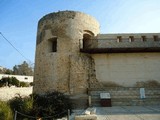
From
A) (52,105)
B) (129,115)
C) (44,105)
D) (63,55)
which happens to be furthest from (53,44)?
(129,115)

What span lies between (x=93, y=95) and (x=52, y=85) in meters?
2.69

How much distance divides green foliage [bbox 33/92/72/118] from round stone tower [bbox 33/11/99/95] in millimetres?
878

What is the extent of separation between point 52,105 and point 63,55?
3.67m

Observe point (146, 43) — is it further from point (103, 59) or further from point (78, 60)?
point (78, 60)

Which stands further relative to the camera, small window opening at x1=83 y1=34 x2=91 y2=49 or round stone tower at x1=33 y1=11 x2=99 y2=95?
small window opening at x1=83 y1=34 x2=91 y2=49

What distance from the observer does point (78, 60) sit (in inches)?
522

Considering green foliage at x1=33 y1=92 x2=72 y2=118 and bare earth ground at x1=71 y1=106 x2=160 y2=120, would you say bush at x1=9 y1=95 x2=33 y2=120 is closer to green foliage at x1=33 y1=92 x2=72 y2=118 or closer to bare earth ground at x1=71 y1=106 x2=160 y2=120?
green foliage at x1=33 y1=92 x2=72 y2=118

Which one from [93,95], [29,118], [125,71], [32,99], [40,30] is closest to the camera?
[29,118]

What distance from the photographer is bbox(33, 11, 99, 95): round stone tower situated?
506 inches

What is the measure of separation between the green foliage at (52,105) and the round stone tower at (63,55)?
0.88 meters

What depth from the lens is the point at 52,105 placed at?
1095 cm

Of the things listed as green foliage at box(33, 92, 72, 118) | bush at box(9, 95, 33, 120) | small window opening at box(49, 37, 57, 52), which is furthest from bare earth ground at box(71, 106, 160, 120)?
small window opening at box(49, 37, 57, 52)

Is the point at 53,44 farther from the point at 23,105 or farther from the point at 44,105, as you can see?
the point at 23,105

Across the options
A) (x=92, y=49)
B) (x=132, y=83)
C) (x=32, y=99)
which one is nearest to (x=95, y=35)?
(x=92, y=49)
